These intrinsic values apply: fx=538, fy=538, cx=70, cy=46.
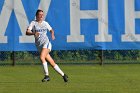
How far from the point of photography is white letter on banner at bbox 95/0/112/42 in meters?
18.4

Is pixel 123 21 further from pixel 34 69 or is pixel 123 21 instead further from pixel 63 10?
pixel 34 69

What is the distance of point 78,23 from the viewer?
18.5 metres

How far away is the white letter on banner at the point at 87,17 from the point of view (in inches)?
725

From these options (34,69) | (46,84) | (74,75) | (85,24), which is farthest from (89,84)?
(85,24)

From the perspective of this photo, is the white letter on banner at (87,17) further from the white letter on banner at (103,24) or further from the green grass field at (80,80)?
the green grass field at (80,80)

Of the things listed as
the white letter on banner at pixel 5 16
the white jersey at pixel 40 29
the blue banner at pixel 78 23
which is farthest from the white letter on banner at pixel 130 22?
the white jersey at pixel 40 29

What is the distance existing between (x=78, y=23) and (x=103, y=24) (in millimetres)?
866

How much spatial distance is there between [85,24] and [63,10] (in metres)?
0.90

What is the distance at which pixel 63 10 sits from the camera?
60.8ft

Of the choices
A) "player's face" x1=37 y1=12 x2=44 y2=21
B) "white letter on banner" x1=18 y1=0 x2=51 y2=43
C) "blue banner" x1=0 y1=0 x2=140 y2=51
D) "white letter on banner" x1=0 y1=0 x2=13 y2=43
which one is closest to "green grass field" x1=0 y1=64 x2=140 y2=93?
"blue banner" x1=0 y1=0 x2=140 y2=51

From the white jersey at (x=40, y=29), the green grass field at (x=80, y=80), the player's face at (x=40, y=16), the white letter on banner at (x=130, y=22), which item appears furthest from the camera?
the white letter on banner at (x=130, y=22)

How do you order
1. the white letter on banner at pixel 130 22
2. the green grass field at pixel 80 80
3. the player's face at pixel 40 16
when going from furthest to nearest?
the white letter on banner at pixel 130 22
the player's face at pixel 40 16
the green grass field at pixel 80 80

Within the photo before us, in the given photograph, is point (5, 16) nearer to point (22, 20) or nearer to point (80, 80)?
point (22, 20)

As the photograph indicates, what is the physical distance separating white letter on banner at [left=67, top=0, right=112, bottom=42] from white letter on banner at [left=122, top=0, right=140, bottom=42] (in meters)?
0.62
